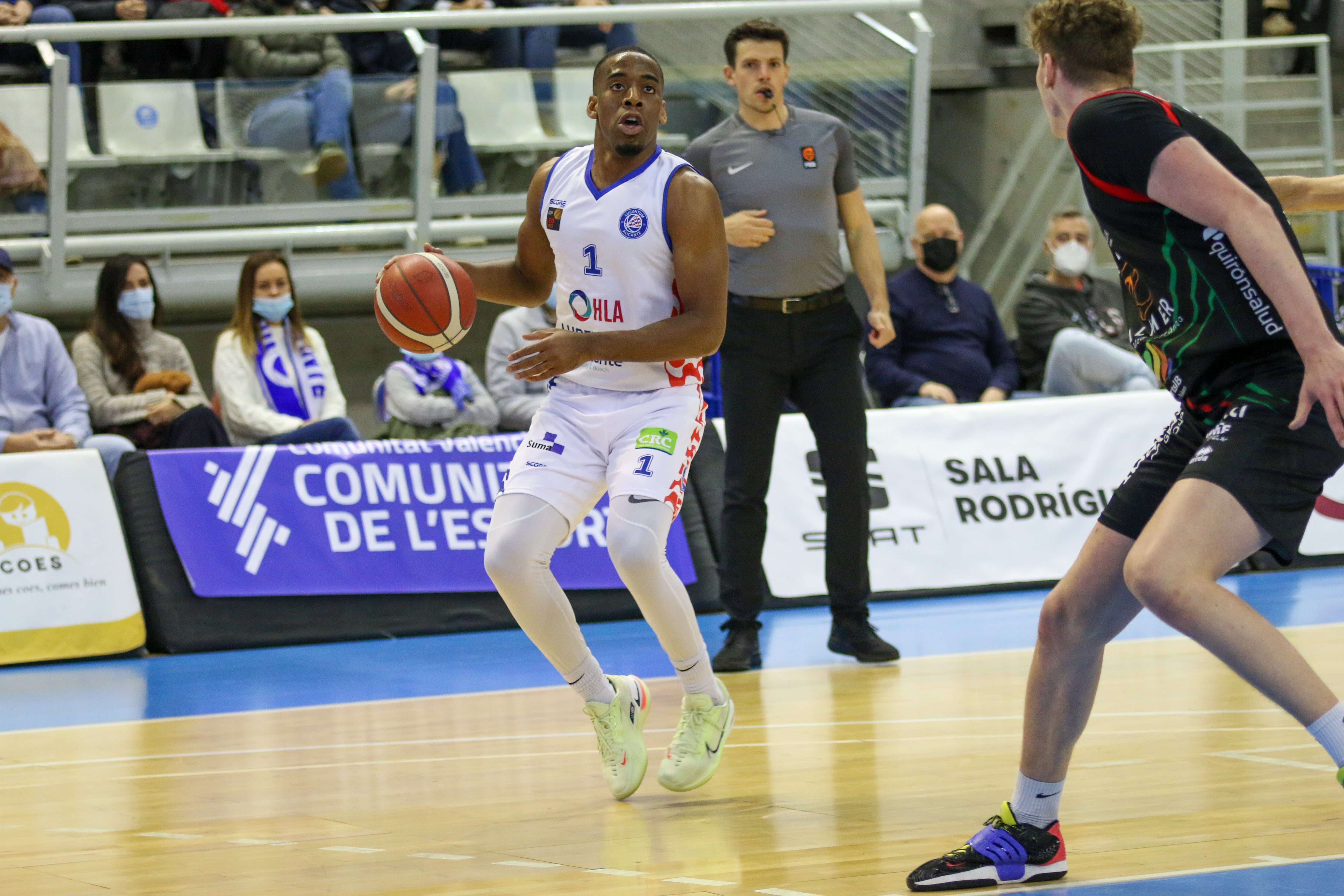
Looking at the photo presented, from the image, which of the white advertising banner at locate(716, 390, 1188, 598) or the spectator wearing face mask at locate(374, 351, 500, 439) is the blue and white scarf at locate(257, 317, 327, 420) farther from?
the white advertising banner at locate(716, 390, 1188, 598)

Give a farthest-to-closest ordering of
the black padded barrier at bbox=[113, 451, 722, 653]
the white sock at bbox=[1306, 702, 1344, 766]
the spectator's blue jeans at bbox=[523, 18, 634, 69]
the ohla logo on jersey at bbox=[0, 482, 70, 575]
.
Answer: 1. the spectator's blue jeans at bbox=[523, 18, 634, 69]
2. the black padded barrier at bbox=[113, 451, 722, 653]
3. the ohla logo on jersey at bbox=[0, 482, 70, 575]
4. the white sock at bbox=[1306, 702, 1344, 766]

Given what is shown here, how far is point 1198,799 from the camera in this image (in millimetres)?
4309

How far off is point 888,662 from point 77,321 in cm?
673

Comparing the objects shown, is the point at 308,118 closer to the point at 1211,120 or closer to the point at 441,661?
the point at 441,661

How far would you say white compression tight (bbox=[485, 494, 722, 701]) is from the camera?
4.50 meters

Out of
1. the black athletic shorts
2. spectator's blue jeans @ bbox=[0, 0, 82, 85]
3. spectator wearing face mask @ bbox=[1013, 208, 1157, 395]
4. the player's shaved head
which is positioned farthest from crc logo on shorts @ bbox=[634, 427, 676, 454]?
spectator's blue jeans @ bbox=[0, 0, 82, 85]

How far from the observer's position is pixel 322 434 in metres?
8.87

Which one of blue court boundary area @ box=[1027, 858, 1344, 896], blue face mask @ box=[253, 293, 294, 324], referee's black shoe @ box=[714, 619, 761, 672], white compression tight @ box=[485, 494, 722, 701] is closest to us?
blue court boundary area @ box=[1027, 858, 1344, 896]

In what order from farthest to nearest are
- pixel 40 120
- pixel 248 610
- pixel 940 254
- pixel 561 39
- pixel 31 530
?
pixel 561 39 < pixel 940 254 < pixel 40 120 < pixel 248 610 < pixel 31 530

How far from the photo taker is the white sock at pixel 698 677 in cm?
478

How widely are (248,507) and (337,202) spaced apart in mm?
3172

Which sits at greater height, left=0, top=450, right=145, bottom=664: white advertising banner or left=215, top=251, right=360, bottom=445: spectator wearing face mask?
left=215, top=251, right=360, bottom=445: spectator wearing face mask

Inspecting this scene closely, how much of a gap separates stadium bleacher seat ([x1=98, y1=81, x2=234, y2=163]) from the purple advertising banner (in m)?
2.87

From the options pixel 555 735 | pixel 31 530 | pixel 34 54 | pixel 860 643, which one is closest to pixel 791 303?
pixel 860 643
